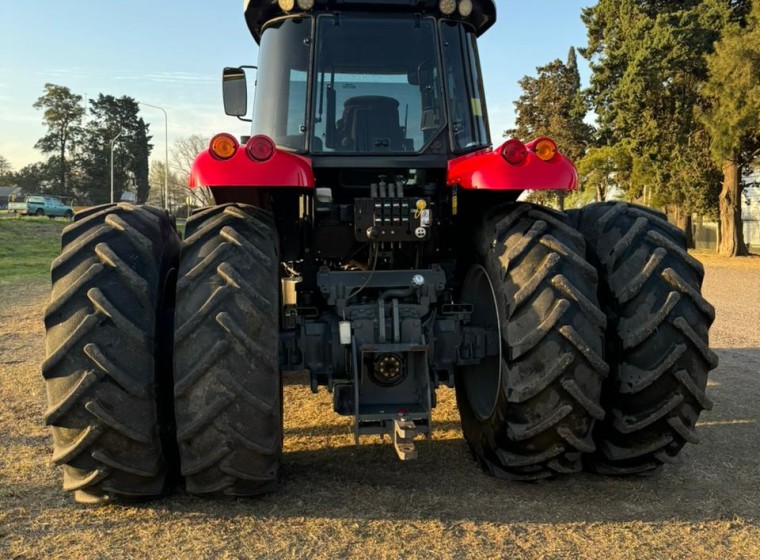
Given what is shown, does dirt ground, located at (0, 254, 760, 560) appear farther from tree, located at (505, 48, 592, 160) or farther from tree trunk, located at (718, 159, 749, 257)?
tree, located at (505, 48, 592, 160)

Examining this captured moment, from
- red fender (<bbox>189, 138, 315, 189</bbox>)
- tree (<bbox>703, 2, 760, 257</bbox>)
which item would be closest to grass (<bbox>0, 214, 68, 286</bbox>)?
red fender (<bbox>189, 138, 315, 189</bbox>)

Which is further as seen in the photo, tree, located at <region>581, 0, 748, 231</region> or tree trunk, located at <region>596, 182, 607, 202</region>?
tree trunk, located at <region>596, 182, 607, 202</region>

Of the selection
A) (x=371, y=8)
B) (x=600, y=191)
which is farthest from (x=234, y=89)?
(x=600, y=191)

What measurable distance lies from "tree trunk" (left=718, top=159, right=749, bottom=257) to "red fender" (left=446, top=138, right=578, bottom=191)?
84.6ft

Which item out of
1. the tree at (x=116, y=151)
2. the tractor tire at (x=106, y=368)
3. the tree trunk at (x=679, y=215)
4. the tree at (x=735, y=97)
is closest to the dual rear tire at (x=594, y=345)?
the tractor tire at (x=106, y=368)

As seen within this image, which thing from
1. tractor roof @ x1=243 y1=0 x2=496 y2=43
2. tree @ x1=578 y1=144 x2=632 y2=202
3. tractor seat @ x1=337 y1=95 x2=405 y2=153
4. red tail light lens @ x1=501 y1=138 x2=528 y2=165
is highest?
tree @ x1=578 y1=144 x2=632 y2=202

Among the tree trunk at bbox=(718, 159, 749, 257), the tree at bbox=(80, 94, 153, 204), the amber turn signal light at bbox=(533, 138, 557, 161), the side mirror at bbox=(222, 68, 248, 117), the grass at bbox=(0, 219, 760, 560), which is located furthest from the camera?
the tree at bbox=(80, 94, 153, 204)

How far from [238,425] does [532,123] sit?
51785 millimetres

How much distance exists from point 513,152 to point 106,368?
2.32m

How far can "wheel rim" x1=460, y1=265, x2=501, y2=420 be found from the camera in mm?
3838

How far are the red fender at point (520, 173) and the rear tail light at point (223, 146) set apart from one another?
127cm

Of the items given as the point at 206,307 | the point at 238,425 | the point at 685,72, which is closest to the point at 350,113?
the point at 206,307

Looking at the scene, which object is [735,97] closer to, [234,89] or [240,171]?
[234,89]

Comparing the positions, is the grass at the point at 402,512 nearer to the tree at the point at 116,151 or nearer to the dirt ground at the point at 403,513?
the dirt ground at the point at 403,513
